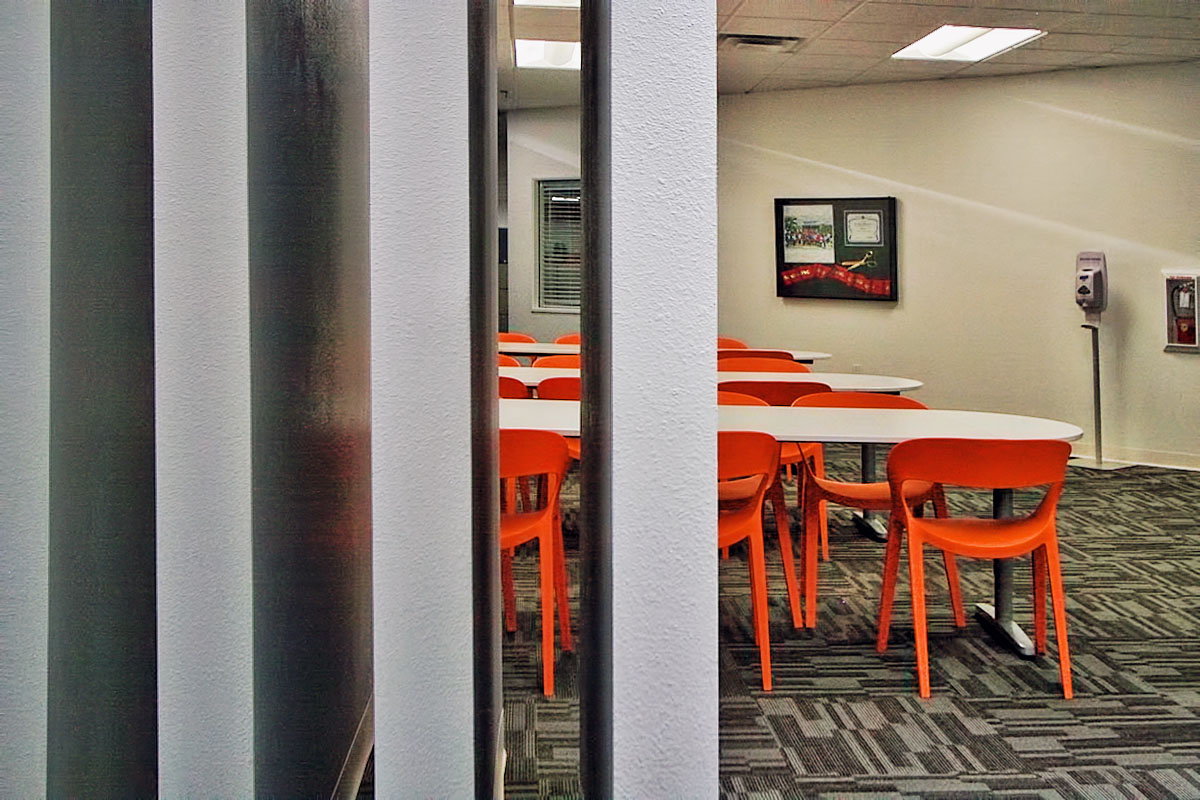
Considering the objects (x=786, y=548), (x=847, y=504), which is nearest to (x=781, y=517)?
(x=786, y=548)

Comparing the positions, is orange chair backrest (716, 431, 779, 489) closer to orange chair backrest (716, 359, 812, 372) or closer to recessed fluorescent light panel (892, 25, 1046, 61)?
orange chair backrest (716, 359, 812, 372)

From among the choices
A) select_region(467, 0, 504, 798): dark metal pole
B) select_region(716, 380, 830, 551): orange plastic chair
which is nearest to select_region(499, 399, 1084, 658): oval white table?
select_region(716, 380, 830, 551): orange plastic chair

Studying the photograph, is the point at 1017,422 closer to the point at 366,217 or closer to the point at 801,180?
the point at 366,217

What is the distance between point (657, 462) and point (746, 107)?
814 centimetres

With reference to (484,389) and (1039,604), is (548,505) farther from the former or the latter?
(1039,604)

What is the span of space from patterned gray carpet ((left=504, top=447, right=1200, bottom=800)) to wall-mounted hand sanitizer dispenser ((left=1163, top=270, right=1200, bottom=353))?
348cm

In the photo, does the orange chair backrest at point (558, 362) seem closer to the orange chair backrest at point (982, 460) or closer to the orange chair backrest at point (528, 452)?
the orange chair backrest at point (528, 452)

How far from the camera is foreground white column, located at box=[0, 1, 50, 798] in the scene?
1593 mm

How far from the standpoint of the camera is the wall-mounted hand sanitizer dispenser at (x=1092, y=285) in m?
7.69

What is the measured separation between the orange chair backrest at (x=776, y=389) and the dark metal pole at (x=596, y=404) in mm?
2953

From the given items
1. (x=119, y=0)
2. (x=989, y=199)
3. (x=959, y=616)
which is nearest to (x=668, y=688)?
(x=119, y=0)

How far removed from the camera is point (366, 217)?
270cm

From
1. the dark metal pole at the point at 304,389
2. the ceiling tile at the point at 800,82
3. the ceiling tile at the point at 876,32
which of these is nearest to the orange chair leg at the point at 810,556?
the dark metal pole at the point at 304,389

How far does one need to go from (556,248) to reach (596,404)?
8644 millimetres
